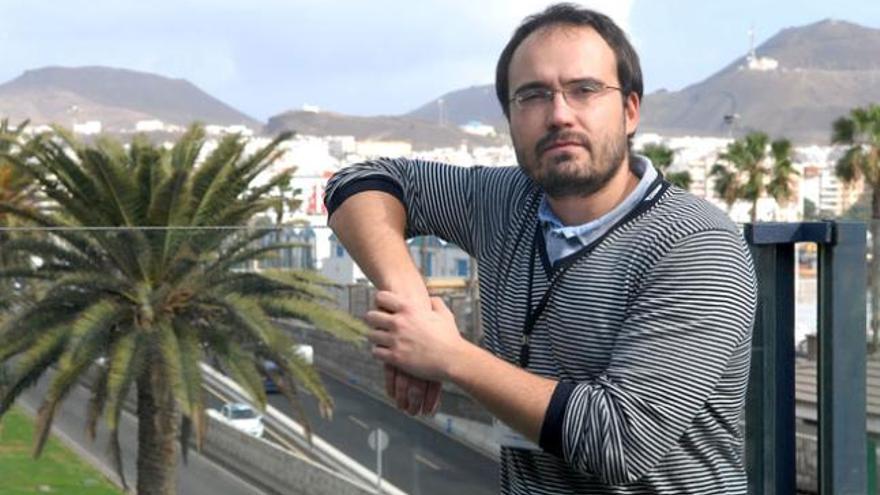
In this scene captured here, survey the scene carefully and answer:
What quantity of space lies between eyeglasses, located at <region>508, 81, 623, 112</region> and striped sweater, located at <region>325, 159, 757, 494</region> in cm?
17

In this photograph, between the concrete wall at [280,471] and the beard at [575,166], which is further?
the concrete wall at [280,471]

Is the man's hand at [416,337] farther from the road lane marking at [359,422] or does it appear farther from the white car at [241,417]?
the white car at [241,417]

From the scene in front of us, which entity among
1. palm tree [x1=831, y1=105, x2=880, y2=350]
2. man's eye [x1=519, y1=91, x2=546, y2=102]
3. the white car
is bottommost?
the white car

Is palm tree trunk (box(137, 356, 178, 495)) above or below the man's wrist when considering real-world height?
below

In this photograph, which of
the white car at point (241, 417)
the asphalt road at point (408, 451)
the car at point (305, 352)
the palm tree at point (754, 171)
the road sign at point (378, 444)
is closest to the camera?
the asphalt road at point (408, 451)

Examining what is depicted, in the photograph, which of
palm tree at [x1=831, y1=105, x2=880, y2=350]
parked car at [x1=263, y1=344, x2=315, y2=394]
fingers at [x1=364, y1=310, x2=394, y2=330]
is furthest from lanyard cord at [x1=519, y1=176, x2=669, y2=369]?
palm tree at [x1=831, y1=105, x2=880, y2=350]

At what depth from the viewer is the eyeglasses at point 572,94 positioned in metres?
2.07

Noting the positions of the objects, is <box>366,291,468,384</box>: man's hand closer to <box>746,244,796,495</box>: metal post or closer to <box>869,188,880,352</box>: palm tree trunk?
<box>746,244,796,495</box>: metal post

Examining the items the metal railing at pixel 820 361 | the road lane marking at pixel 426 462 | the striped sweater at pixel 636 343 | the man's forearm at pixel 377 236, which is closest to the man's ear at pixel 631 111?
the striped sweater at pixel 636 343

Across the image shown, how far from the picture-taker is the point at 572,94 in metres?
2.07

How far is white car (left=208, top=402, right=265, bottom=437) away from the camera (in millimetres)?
6453

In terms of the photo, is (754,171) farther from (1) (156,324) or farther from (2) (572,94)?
(2) (572,94)

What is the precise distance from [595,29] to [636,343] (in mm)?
468

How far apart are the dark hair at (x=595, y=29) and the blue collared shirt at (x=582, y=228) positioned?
0.15 m
